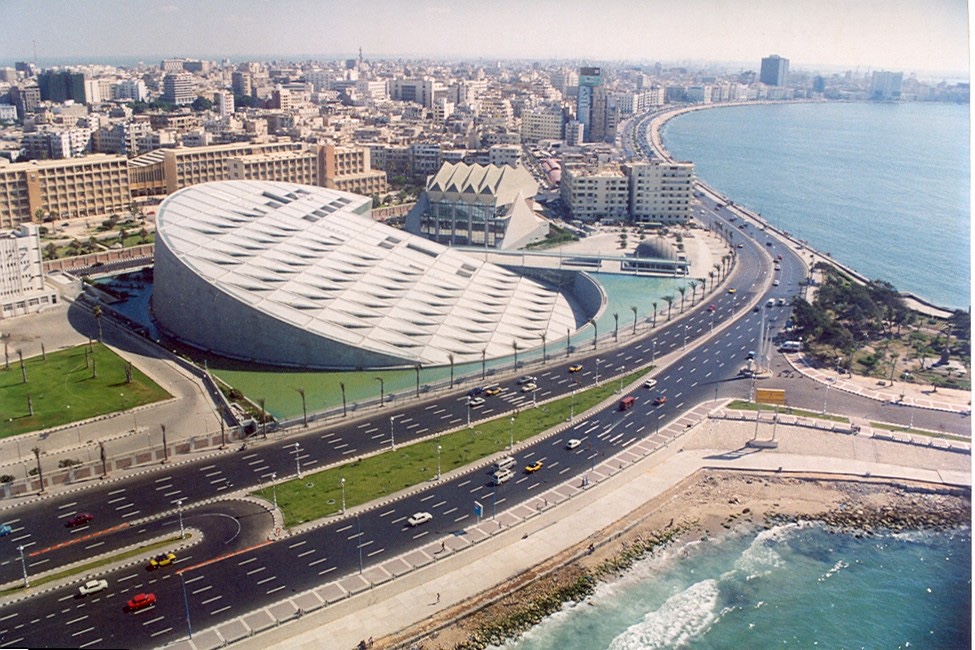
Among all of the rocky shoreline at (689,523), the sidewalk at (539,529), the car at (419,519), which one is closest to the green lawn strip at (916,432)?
the sidewalk at (539,529)

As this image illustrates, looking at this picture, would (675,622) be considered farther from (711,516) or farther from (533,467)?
(533,467)

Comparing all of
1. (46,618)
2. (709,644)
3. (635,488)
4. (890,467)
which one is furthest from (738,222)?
(46,618)

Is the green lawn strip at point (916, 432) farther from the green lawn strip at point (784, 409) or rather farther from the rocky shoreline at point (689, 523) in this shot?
the rocky shoreline at point (689, 523)

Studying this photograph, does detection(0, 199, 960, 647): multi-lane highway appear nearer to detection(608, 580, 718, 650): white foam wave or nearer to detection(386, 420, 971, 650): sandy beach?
detection(386, 420, 971, 650): sandy beach

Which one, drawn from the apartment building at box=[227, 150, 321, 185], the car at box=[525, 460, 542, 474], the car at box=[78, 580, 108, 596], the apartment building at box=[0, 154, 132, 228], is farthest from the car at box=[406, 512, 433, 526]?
the apartment building at box=[227, 150, 321, 185]

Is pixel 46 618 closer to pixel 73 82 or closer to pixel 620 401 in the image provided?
pixel 620 401

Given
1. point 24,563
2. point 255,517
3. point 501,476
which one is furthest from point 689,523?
point 24,563

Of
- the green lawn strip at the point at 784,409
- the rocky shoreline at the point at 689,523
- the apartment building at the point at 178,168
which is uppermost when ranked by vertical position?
the apartment building at the point at 178,168

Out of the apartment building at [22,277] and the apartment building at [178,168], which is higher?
the apartment building at [178,168]
